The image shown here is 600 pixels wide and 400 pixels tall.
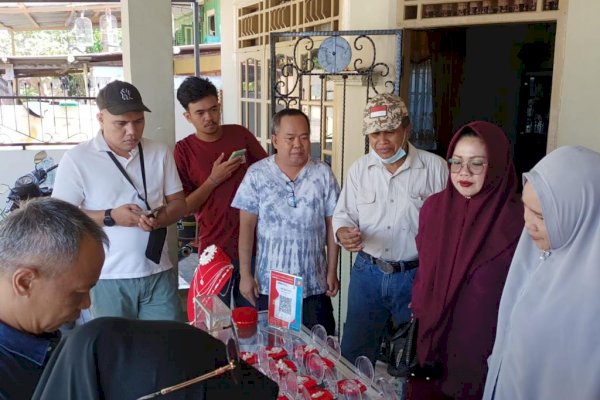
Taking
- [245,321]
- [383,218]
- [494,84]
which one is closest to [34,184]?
[245,321]

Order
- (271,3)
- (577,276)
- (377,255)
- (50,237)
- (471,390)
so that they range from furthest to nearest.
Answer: (271,3)
(377,255)
(471,390)
(577,276)
(50,237)

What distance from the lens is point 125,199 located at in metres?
2.24

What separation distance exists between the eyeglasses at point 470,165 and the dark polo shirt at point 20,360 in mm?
1368

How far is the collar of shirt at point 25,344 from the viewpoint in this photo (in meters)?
1.01

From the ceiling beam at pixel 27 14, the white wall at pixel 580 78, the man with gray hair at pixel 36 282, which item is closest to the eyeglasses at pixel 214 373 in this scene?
the man with gray hair at pixel 36 282

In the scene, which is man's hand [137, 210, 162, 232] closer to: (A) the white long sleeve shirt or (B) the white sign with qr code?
(B) the white sign with qr code

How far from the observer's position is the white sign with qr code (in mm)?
1888

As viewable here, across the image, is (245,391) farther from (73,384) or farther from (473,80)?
(473,80)

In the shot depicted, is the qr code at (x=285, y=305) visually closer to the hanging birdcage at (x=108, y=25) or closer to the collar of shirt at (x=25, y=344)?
the collar of shirt at (x=25, y=344)

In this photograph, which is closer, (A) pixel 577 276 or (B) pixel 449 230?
(A) pixel 577 276

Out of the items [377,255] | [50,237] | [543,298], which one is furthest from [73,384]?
[377,255]

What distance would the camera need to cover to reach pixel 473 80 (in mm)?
4797

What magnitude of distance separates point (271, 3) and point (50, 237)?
16.0 feet

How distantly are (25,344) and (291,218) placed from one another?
4.74 ft
